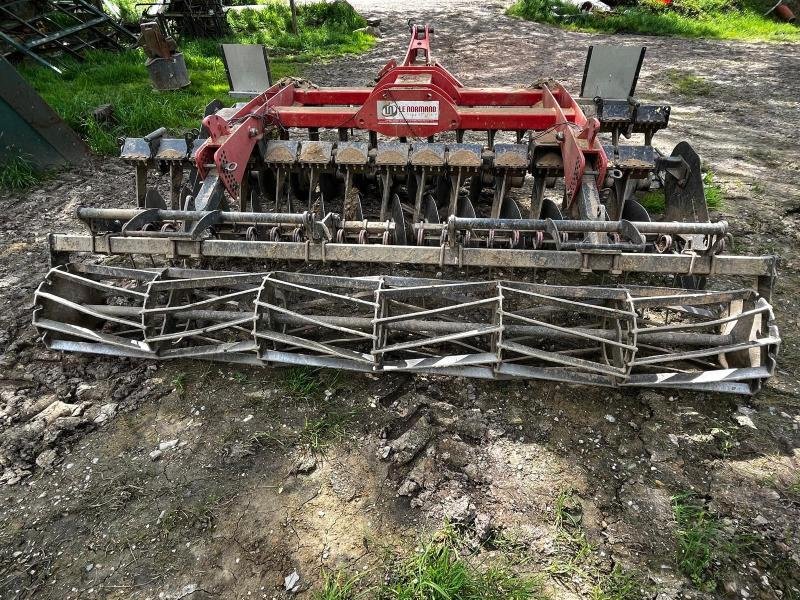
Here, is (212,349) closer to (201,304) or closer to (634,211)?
(201,304)

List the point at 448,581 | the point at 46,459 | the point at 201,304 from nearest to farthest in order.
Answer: the point at 448,581
the point at 46,459
the point at 201,304

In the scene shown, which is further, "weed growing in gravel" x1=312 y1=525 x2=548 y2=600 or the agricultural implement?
the agricultural implement

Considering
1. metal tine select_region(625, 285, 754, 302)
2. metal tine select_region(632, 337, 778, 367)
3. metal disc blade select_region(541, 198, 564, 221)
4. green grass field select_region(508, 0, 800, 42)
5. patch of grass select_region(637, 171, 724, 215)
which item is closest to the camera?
metal tine select_region(632, 337, 778, 367)

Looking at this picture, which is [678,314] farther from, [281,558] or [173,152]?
[173,152]

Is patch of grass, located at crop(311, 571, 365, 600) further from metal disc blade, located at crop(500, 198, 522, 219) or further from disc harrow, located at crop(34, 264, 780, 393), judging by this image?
metal disc blade, located at crop(500, 198, 522, 219)

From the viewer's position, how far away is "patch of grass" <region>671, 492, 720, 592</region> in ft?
8.07

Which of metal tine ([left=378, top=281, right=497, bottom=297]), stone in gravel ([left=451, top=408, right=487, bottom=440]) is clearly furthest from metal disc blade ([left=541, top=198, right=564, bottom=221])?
stone in gravel ([left=451, top=408, right=487, bottom=440])

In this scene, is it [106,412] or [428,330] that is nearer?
[106,412]

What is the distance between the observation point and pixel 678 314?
4180mm

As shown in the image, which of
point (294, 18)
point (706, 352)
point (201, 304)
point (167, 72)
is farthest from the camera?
point (294, 18)

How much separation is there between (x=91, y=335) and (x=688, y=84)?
11.6 meters

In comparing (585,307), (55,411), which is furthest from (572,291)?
(55,411)

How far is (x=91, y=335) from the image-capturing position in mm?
3609

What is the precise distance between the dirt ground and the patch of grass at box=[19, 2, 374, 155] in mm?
4940
